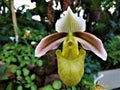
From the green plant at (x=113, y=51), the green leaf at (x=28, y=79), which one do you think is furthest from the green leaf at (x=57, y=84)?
the green plant at (x=113, y=51)

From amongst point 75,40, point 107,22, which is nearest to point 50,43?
point 75,40

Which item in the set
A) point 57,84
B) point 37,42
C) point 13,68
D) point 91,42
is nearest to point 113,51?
point 37,42

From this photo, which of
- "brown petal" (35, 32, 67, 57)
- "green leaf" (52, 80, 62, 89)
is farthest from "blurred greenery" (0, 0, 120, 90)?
"brown petal" (35, 32, 67, 57)

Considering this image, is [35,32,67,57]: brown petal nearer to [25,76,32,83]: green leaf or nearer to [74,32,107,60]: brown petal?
[74,32,107,60]: brown petal

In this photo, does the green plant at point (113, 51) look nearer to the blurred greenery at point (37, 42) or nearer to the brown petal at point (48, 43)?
the blurred greenery at point (37, 42)

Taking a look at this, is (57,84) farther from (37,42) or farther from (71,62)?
(71,62)

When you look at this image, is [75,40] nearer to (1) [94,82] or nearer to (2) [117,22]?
(1) [94,82]
